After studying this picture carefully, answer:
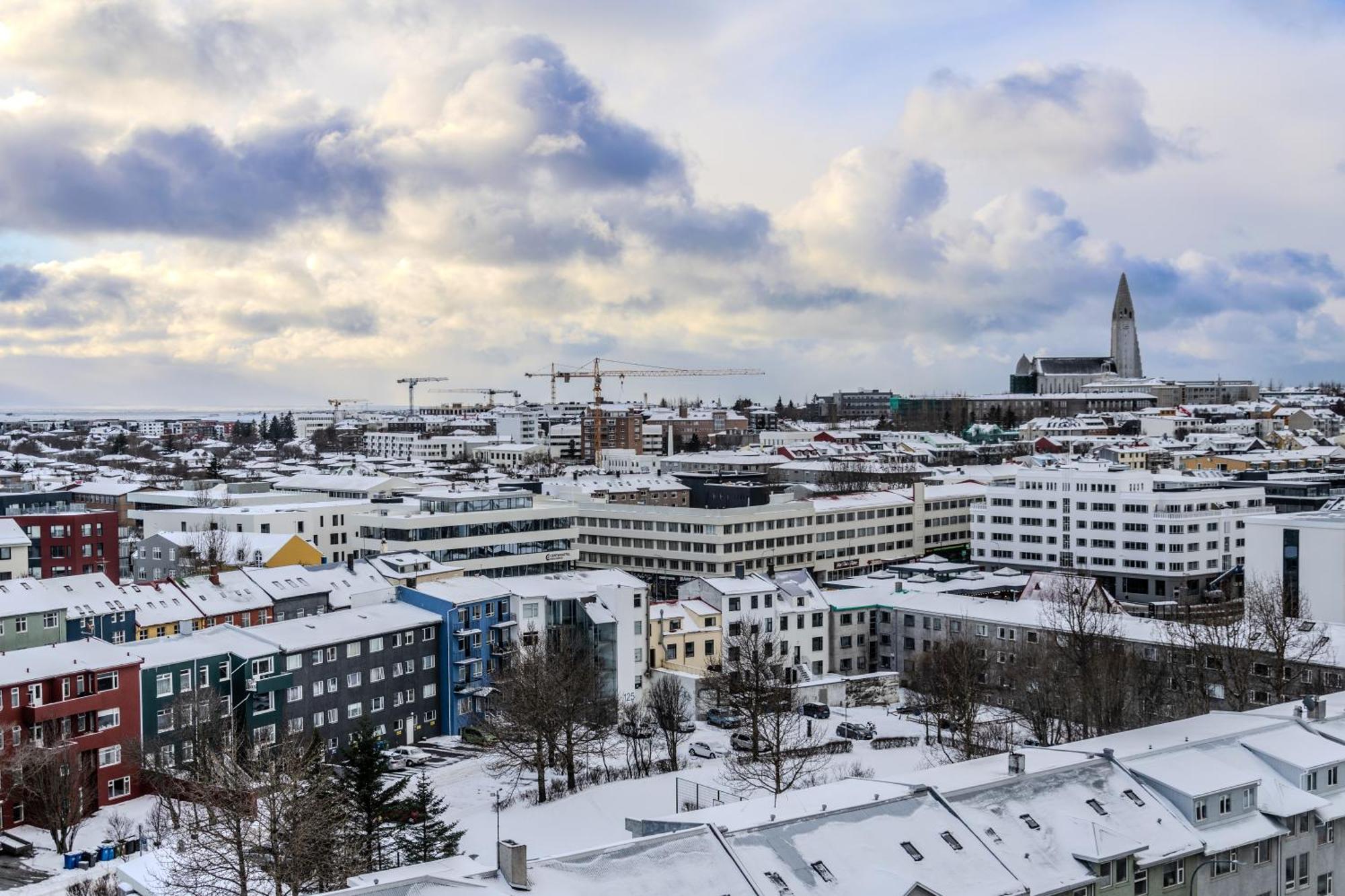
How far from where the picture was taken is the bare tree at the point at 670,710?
29203 mm

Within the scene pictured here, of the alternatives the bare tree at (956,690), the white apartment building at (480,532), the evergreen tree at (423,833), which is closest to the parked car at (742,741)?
the bare tree at (956,690)

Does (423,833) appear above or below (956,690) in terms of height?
below

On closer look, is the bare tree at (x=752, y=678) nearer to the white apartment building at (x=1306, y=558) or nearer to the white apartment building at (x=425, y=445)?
the white apartment building at (x=1306, y=558)

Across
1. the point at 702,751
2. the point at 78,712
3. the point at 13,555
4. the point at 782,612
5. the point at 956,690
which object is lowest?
the point at 702,751

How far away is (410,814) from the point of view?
22859 millimetres

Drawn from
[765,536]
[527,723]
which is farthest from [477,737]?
[765,536]

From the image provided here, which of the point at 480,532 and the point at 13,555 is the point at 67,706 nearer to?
the point at 13,555

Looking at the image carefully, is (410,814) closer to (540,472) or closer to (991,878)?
(991,878)

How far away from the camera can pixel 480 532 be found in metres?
49.5

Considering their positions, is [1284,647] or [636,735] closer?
[1284,647]

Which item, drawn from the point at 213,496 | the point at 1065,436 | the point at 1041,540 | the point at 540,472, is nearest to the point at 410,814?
the point at 1041,540

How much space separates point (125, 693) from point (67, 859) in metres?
5.13

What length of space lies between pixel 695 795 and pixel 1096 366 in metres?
180

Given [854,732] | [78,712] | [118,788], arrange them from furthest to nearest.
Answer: [854,732] → [118,788] → [78,712]
